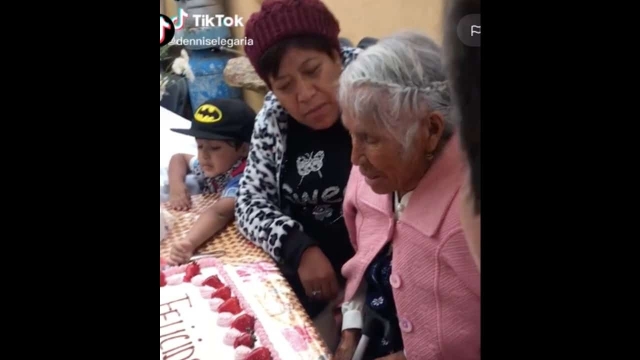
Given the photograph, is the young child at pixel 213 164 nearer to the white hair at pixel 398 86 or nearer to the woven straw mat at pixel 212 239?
the woven straw mat at pixel 212 239

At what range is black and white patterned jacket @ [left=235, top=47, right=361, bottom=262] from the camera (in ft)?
3.41

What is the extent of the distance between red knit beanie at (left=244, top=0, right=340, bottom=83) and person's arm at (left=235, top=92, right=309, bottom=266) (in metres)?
0.08

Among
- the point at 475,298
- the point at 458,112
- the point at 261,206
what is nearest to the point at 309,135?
the point at 261,206

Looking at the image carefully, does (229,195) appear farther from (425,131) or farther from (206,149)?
(425,131)

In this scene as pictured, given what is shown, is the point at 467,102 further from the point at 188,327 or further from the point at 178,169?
the point at 188,327

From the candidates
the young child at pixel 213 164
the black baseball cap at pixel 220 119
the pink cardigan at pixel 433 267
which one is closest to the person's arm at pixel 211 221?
the young child at pixel 213 164

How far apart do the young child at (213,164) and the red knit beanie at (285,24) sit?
0.09 meters

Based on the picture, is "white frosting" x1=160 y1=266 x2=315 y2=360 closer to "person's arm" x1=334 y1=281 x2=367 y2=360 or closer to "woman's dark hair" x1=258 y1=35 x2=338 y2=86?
"person's arm" x1=334 y1=281 x2=367 y2=360

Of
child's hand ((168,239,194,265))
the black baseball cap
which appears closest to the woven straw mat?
child's hand ((168,239,194,265))

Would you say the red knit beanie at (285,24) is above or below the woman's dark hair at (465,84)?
above

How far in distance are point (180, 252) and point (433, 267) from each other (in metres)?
0.43

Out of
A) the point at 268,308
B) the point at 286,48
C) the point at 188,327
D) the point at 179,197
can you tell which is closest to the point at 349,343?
the point at 268,308

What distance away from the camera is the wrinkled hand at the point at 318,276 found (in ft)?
3.40
